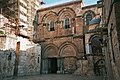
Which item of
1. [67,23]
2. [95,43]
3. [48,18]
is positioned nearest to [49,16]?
[48,18]

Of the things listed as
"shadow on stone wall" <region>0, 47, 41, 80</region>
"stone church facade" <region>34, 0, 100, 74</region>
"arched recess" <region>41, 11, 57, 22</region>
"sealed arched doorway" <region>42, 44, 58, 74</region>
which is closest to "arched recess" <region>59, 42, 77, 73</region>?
"stone church facade" <region>34, 0, 100, 74</region>

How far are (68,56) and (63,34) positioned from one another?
13.6 feet

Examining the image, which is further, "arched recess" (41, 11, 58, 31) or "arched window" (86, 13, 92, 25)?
"arched recess" (41, 11, 58, 31)

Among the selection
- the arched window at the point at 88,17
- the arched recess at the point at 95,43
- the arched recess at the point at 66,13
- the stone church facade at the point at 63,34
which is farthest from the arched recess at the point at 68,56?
the arched recess at the point at 66,13

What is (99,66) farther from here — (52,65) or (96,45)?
(52,65)

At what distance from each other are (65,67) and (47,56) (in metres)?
3.92

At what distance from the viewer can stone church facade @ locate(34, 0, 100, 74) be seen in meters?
23.2

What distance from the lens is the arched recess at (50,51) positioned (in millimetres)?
24770

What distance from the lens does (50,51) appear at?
82.5ft

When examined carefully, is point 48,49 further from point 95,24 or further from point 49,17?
point 95,24

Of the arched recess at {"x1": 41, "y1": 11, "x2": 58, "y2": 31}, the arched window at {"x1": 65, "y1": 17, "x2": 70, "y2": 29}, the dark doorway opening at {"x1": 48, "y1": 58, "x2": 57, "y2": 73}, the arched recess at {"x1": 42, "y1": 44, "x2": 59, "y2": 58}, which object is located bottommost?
the dark doorway opening at {"x1": 48, "y1": 58, "x2": 57, "y2": 73}

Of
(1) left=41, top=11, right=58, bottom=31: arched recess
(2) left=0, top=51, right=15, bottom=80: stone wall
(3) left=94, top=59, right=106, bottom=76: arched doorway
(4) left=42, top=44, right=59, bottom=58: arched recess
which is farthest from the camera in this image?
(1) left=41, top=11, right=58, bottom=31: arched recess

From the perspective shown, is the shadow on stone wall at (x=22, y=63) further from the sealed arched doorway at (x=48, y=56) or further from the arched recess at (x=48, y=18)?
the arched recess at (x=48, y=18)

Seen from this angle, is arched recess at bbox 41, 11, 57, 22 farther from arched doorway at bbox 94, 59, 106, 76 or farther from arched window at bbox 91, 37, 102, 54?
arched doorway at bbox 94, 59, 106, 76
